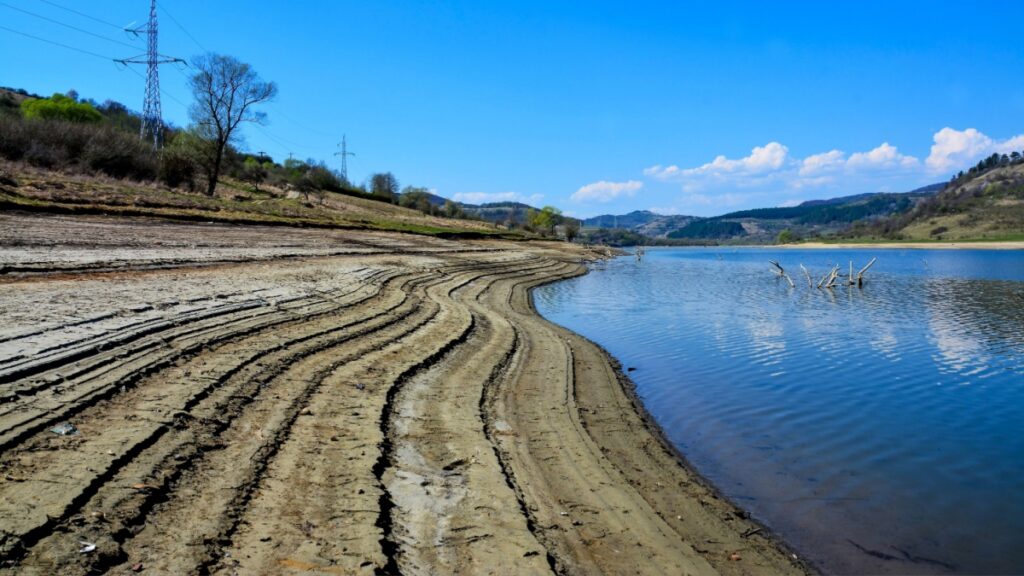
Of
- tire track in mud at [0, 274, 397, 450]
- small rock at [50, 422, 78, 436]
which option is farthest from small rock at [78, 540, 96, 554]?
small rock at [50, 422, 78, 436]

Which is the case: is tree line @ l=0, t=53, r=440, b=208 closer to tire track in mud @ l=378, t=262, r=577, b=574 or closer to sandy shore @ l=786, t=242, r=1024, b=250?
tire track in mud @ l=378, t=262, r=577, b=574

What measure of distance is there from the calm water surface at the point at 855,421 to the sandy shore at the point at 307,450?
0.82 m

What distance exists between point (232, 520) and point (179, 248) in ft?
59.0

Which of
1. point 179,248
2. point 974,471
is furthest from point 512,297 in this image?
point 974,471

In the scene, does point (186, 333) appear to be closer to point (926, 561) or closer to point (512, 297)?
point (926, 561)

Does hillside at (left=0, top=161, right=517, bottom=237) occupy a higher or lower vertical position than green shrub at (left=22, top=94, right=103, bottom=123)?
lower

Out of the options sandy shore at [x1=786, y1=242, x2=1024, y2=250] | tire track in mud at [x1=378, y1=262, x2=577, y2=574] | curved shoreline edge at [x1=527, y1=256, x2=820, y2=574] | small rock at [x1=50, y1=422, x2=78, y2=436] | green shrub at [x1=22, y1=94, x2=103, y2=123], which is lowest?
curved shoreline edge at [x1=527, y1=256, x2=820, y2=574]

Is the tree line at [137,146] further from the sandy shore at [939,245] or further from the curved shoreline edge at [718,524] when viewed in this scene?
the sandy shore at [939,245]

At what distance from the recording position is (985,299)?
30.2 meters

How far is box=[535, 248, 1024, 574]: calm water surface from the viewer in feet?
20.7

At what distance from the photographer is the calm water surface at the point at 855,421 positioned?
6.32 metres

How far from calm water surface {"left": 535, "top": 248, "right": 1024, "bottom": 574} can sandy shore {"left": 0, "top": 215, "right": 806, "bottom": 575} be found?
816 mm

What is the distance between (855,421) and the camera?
10.1m

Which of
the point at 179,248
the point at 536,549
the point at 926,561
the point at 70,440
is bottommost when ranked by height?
the point at 926,561
